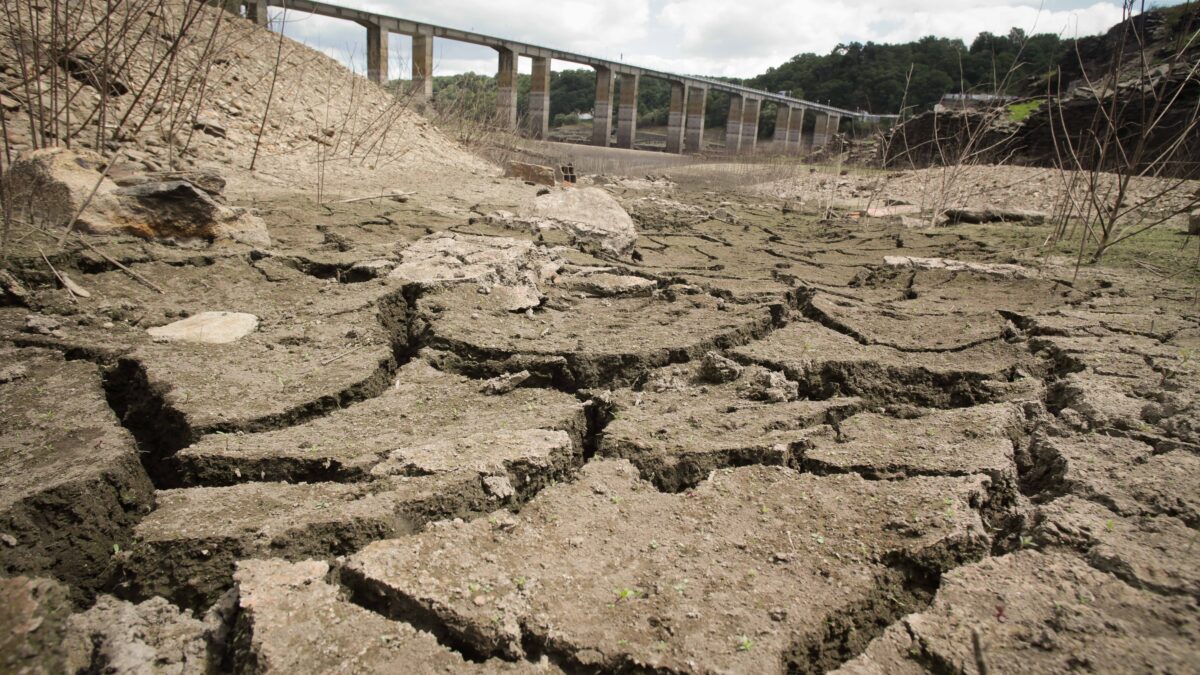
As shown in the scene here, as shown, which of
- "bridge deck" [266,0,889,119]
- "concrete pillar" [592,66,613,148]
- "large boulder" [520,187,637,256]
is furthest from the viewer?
"concrete pillar" [592,66,613,148]

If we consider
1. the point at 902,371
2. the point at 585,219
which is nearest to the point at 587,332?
the point at 902,371

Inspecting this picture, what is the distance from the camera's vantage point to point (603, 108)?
95.3 feet

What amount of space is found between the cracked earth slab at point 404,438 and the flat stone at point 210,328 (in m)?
0.65

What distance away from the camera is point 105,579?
1254mm

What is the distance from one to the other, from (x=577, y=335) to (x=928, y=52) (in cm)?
4012

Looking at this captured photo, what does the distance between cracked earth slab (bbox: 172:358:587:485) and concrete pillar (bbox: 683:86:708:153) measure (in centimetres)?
3315

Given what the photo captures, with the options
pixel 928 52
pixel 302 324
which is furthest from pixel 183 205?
pixel 928 52

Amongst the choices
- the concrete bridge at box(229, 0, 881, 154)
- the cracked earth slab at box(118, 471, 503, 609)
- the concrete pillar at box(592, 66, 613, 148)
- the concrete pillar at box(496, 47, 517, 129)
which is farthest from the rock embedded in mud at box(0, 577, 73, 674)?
the concrete pillar at box(592, 66, 613, 148)

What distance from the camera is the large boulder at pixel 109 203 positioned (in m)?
2.83

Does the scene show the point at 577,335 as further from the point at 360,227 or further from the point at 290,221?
the point at 290,221

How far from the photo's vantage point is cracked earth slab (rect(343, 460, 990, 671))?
103cm

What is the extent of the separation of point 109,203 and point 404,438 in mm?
2258

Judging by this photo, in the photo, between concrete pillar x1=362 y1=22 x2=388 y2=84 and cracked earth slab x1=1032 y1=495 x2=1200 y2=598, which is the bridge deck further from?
cracked earth slab x1=1032 y1=495 x2=1200 y2=598

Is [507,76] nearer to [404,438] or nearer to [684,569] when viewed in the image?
[404,438]
